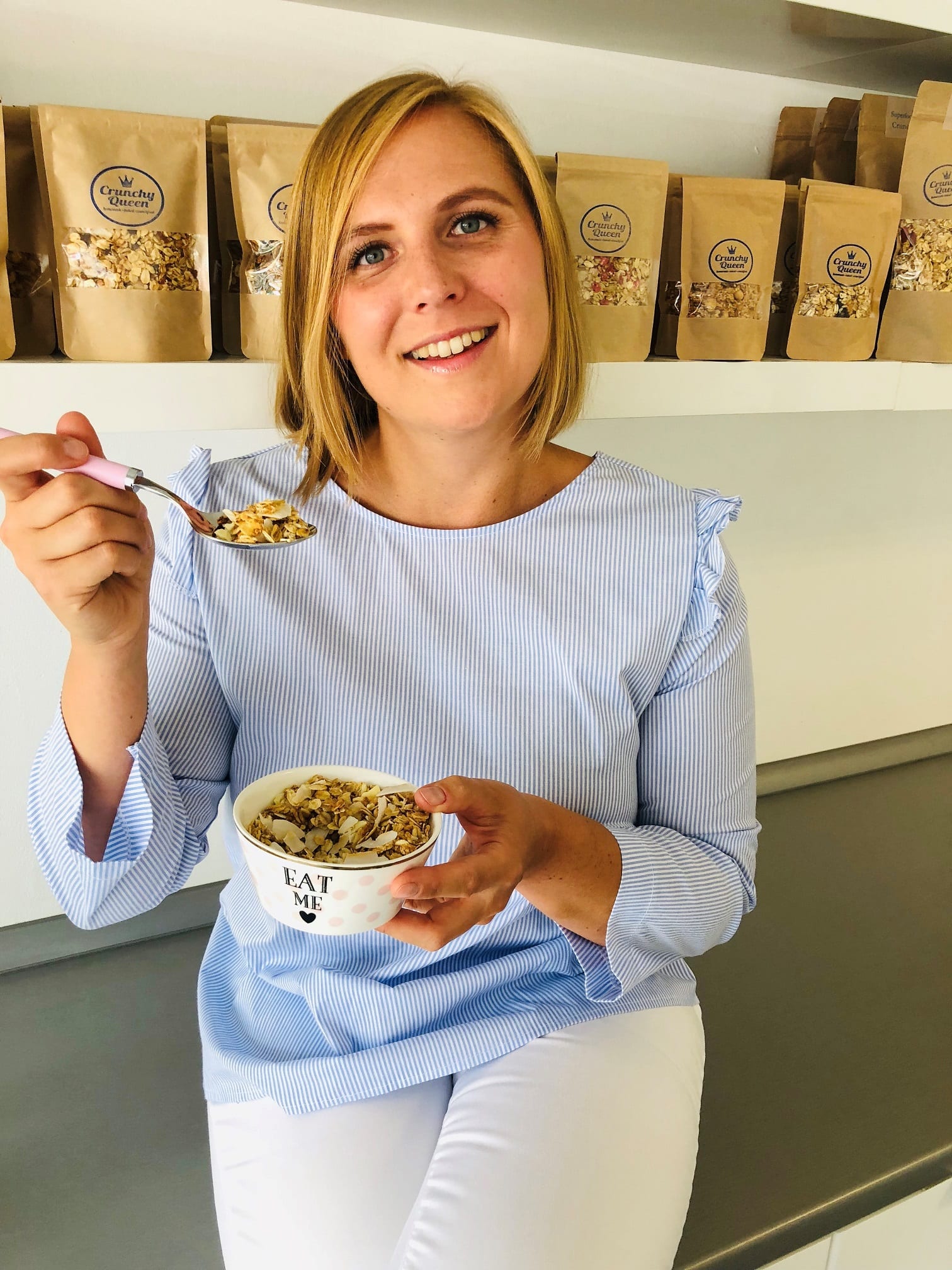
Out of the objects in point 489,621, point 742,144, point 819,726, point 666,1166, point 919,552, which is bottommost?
point 819,726

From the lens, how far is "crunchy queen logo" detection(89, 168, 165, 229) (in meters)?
0.86

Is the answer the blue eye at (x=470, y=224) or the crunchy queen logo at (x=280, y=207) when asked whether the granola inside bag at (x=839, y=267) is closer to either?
the blue eye at (x=470, y=224)

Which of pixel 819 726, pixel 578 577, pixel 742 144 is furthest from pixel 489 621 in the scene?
pixel 819 726

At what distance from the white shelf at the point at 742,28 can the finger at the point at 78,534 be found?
0.76 metres

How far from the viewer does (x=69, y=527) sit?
628 millimetres

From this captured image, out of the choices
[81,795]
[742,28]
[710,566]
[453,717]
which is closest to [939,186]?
[742,28]

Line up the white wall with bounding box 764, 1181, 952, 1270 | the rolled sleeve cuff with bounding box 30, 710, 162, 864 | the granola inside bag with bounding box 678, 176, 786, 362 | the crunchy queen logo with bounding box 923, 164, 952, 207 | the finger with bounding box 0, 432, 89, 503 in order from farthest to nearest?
the crunchy queen logo with bounding box 923, 164, 952, 207, the granola inside bag with bounding box 678, 176, 786, 362, the white wall with bounding box 764, 1181, 952, 1270, the rolled sleeve cuff with bounding box 30, 710, 162, 864, the finger with bounding box 0, 432, 89, 503

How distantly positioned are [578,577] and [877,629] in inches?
43.6

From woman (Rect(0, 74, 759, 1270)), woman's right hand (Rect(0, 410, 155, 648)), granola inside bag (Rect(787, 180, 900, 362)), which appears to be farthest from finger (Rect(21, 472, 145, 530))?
granola inside bag (Rect(787, 180, 900, 362))

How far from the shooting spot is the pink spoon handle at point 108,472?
2.15 feet

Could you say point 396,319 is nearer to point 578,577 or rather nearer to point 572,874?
point 578,577

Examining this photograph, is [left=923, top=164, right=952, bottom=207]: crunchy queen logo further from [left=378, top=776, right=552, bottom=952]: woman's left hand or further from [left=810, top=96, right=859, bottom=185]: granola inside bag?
[left=378, top=776, right=552, bottom=952]: woman's left hand

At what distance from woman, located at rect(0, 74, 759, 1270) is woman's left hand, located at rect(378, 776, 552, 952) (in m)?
0.05

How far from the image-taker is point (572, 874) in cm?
82
